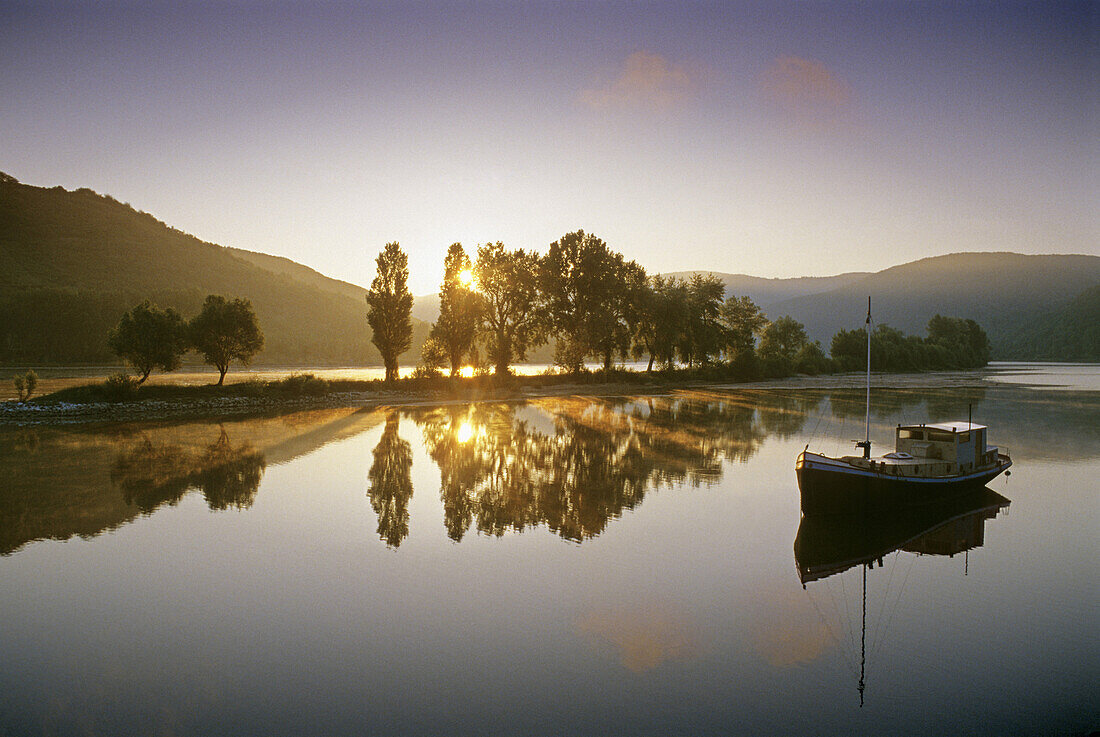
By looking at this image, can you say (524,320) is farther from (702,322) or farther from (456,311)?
(702,322)

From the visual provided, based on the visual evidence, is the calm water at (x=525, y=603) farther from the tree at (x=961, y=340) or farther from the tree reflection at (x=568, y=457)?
the tree at (x=961, y=340)

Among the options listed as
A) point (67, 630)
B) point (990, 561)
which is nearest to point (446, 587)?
point (67, 630)

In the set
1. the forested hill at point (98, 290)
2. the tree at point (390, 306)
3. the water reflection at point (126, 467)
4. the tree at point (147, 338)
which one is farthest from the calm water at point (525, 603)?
the forested hill at point (98, 290)

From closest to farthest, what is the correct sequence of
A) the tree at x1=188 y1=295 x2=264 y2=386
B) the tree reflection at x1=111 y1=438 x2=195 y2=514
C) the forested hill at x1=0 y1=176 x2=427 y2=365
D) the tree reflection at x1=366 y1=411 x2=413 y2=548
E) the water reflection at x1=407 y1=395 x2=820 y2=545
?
the tree reflection at x1=366 y1=411 x2=413 y2=548 → the water reflection at x1=407 y1=395 x2=820 y2=545 → the tree reflection at x1=111 y1=438 x2=195 y2=514 → the tree at x1=188 y1=295 x2=264 y2=386 → the forested hill at x1=0 y1=176 x2=427 y2=365

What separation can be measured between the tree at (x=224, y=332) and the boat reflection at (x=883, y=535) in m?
51.9

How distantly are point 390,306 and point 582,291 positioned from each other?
24921 mm

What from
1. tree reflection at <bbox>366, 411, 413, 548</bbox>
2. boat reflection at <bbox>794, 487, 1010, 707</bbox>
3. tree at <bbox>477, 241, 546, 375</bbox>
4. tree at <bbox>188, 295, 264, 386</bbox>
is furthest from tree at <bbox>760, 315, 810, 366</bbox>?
boat reflection at <bbox>794, 487, 1010, 707</bbox>

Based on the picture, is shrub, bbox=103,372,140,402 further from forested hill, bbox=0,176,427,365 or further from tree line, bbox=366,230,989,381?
forested hill, bbox=0,176,427,365

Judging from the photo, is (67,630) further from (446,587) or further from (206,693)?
(446,587)

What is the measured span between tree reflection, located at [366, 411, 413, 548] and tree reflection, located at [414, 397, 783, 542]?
4.72ft

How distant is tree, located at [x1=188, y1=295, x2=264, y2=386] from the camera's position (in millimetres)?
55844

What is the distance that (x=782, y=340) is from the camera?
12269 cm

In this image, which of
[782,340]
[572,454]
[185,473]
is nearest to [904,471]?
[572,454]

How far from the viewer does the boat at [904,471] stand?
65.9 feet
